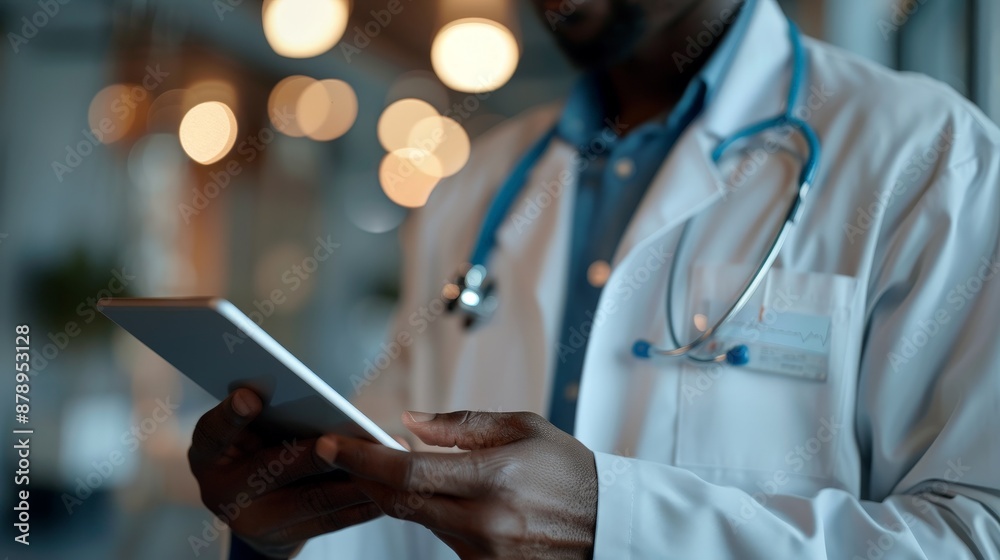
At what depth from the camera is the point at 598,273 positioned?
3.50 ft

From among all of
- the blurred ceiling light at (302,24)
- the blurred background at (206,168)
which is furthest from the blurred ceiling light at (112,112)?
the blurred ceiling light at (302,24)

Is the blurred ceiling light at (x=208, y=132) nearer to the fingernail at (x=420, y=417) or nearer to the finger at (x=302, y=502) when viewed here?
the finger at (x=302, y=502)

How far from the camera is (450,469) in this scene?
58 centimetres

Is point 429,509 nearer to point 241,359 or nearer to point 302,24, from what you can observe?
point 241,359

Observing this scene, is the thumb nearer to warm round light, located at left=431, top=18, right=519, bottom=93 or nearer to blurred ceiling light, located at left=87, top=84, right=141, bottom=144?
blurred ceiling light, located at left=87, top=84, right=141, bottom=144

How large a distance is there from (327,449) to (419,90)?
3236 millimetres

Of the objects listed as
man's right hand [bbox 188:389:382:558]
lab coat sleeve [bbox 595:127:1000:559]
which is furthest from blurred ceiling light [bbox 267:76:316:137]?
lab coat sleeve [bbox 595:127:1000:559]

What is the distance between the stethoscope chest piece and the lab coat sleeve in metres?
0.45

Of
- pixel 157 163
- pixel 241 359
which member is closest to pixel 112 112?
pixel 157 163

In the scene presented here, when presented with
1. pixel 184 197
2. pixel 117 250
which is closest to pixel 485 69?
pixel 184 197

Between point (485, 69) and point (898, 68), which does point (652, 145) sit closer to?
point (898, 68)

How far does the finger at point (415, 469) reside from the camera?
0.57 meters

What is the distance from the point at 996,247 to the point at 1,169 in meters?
2.16

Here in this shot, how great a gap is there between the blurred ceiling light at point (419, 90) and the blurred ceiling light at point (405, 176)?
254 millimetres
